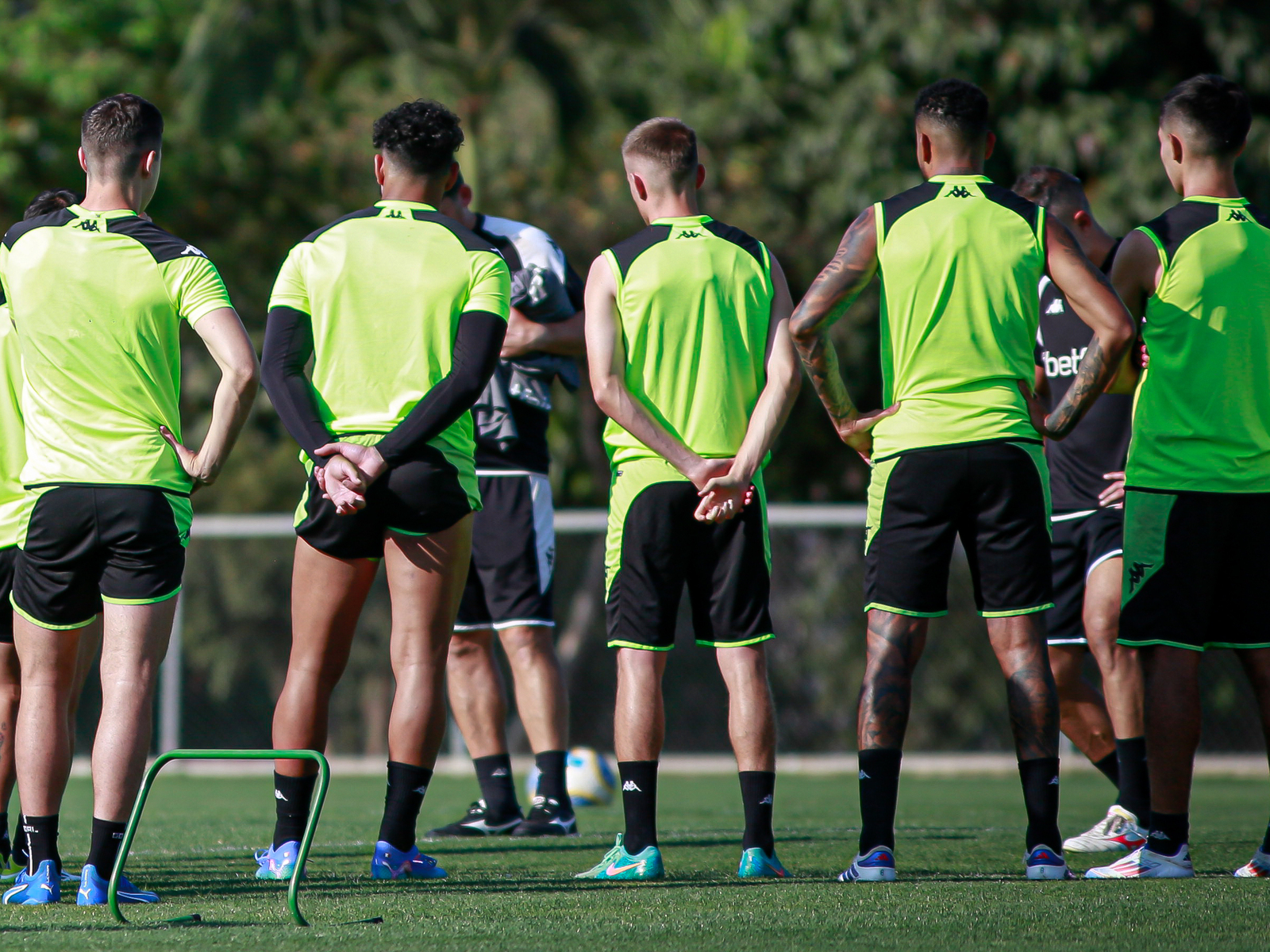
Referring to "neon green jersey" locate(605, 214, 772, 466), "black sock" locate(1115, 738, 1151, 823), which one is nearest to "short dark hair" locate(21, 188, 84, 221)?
"neon green jersey" locate(605, 214, 772, 466)

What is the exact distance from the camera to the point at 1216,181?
16.9 feet

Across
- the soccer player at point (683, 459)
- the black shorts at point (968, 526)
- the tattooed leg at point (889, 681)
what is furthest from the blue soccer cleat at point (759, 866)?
the black shorts at point (968, 526)

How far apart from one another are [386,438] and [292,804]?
1269 mm

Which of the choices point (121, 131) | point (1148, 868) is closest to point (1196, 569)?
point (1148, 868)

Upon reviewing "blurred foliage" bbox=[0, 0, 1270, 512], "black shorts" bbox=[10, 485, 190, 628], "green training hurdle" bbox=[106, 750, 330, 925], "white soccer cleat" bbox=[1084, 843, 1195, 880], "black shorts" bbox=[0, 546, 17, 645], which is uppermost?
"blurred foliage" bbox=[0, 0, 1270, 512]

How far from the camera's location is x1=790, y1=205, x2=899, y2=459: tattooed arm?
497 centimetres

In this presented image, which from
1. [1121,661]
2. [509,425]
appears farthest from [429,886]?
[1121,661]

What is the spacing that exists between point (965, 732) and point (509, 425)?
757cm

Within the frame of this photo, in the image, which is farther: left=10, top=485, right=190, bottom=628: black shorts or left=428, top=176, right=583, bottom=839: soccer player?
left=428, top=176, right=583, bottom=839: soccer player

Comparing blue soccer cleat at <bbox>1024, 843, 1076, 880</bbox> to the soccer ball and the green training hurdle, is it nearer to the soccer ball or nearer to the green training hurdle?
the green training hurdle

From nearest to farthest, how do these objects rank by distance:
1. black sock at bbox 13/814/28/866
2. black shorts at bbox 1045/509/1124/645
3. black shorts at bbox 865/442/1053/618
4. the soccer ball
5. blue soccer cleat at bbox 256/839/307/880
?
black shorts at bbox 865/442/1053/618 → blue soccer cleat at bbox 256/839/307/880 → black sock at bbox 13/814/28/866 → black shorts at bbox 1045/509/1124/645 → the soccer ball

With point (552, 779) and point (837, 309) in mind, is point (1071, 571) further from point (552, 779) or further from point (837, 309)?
point (552, 779)

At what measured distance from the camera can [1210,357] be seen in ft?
16.6

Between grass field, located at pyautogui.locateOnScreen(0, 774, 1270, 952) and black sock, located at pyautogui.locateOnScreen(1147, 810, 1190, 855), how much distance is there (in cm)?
17
